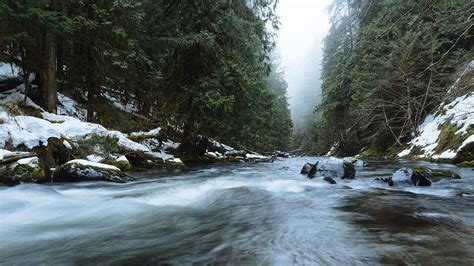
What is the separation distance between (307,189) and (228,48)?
27.7ft

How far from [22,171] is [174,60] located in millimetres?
9402

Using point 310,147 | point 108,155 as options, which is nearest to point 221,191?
point 108,155

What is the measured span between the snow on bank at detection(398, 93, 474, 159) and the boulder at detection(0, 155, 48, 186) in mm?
11477

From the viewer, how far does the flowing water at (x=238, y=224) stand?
294cm

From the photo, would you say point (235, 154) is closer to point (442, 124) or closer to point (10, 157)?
point (442, 124)

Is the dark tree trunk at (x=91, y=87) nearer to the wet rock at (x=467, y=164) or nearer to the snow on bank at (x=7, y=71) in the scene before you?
the snow on bank at (x=7, y=71)

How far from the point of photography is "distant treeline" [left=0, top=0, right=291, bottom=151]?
38.2 ft

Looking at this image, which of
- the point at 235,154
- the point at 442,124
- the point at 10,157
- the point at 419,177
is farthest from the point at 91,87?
the point at 442,124

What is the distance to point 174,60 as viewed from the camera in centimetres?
1516

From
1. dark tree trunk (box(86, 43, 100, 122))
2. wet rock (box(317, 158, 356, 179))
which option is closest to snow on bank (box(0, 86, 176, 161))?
dark tree trunk (box(86, 43, 100, 122))

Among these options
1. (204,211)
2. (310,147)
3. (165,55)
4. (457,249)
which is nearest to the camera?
(457,249)

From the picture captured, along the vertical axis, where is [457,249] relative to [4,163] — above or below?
below

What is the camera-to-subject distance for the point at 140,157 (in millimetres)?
11289

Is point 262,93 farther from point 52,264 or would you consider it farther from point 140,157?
point 52,264
